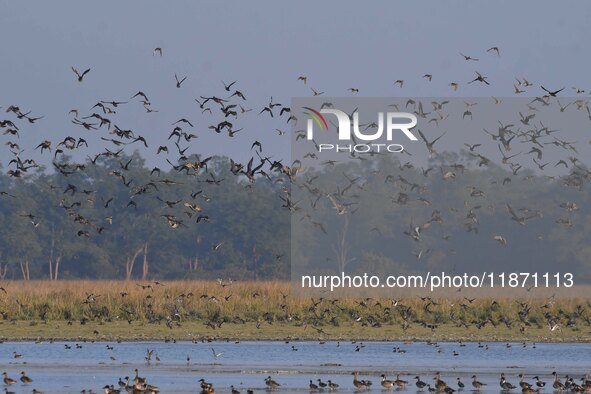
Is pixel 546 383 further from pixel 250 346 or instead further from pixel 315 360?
pixel 250 346

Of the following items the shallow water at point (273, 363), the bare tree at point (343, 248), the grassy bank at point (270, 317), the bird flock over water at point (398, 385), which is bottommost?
the bird flock over water at point (398, 385)

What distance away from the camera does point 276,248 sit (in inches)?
5325

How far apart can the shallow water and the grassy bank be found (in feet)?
10.0

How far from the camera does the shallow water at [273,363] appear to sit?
3186 centimetres

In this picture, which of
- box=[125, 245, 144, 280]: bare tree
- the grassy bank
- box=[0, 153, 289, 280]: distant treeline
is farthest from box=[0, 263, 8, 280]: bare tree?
the grassy bank

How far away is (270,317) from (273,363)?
15222 millimetres

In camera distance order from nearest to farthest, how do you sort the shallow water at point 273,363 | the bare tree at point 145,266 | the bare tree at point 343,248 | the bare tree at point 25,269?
1. the shallow water at point 273,363
2. the bare tree at point 25,269
3. the bare tree at point 145,266
4. the bare tree at point 343,248

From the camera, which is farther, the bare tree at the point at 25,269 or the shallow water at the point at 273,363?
the bare tree at the point at 25,269

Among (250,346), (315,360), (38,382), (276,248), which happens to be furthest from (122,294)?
(276,248)

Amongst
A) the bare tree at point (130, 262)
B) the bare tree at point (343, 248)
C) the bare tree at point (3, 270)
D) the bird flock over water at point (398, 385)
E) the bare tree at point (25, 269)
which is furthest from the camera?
the bare tree at point (343, 248)

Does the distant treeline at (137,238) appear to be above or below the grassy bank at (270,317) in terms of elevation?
above

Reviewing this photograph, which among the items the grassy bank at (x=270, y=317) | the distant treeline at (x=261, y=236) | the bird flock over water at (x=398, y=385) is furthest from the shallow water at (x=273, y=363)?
the distant treeline at (x=261, y=236)

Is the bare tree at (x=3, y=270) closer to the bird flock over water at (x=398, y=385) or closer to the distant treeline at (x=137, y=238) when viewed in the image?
the distant treeline at (x=137, y=238)

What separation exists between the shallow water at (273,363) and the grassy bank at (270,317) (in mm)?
3053
